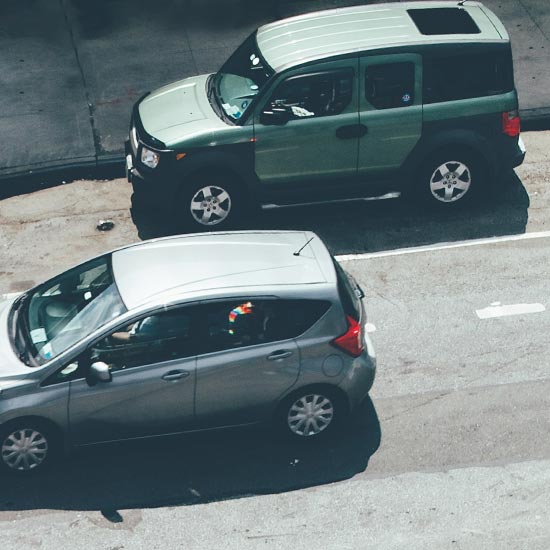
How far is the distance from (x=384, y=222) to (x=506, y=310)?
2.15 metres

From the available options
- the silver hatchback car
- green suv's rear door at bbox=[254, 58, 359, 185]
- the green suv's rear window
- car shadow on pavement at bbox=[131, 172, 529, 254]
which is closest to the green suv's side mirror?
green suv's rear door at bbox=[254, 58, 359, 185]

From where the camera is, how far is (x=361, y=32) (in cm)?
1309

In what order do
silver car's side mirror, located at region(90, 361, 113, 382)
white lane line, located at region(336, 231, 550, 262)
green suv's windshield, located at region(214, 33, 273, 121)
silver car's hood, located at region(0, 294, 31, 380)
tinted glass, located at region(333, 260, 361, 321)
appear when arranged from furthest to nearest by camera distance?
green suv's windshield, located at region(214, 33, 273, 121) < white lane line, located at region(336, 231, 550, 262) < tinted glass, located at region(333, 260, 361, 321) < silver car's hood, located at region(0, 294, 31, 380) < silver car's side mirror, located at region(90, 361, 113, 382)

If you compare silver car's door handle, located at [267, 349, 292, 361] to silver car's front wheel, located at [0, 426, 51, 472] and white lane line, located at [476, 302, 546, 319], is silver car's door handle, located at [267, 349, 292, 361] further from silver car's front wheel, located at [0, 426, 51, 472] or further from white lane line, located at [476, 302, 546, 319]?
white lane line, located at [476, 302, 546, 319]

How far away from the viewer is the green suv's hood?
12758 millimetres

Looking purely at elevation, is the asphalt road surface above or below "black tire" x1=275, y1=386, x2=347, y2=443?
below

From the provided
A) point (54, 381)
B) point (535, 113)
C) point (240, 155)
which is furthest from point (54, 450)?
point (535, 113)

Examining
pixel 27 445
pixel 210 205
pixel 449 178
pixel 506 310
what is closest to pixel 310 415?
pixel 27 445

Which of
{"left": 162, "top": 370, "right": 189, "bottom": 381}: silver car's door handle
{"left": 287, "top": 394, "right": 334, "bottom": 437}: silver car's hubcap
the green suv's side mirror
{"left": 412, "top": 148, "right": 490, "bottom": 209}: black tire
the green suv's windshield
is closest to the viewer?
{"left": 162, "top": 370, "right": 189, "bottom": 381}: silver car's door handle

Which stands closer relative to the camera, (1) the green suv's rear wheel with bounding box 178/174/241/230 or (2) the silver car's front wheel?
(2) the silver car's front wheel

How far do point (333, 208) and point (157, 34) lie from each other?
5.12 metres

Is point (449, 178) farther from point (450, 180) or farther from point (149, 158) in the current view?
point (149, 158)

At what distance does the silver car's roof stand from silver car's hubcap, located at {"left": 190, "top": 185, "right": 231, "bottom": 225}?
2351 mm

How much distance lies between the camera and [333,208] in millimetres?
13695
